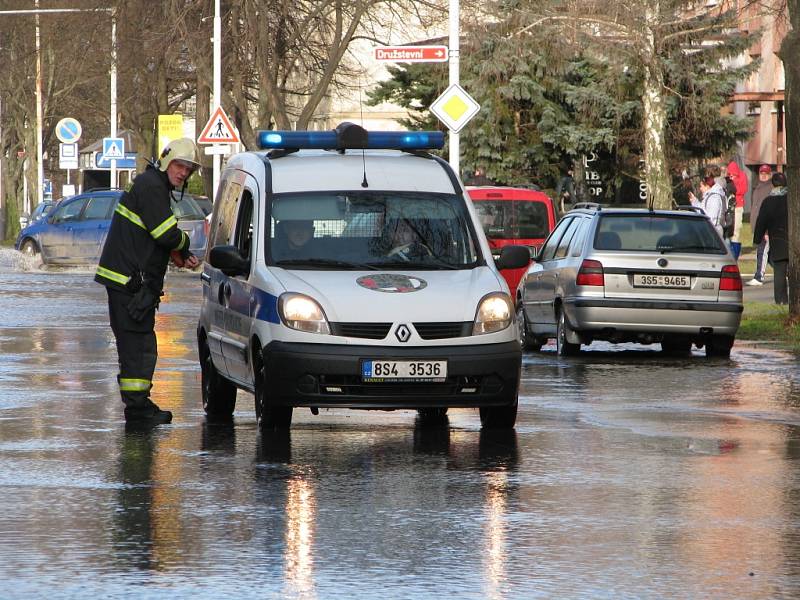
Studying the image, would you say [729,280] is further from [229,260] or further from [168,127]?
[168,127]

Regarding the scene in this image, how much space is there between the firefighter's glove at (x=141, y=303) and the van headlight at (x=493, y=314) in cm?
218

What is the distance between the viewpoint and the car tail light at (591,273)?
18094 mm

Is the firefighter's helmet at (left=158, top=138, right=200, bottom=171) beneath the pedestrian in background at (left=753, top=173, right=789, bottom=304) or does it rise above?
above

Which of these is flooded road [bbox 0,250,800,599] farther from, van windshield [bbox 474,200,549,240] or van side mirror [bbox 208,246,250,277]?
van windshield [bbox 474,200,549,240]

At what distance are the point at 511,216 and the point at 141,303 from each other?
14.2 m

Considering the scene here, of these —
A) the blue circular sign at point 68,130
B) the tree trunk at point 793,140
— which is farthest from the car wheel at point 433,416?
the blue circular sign at point 68,130

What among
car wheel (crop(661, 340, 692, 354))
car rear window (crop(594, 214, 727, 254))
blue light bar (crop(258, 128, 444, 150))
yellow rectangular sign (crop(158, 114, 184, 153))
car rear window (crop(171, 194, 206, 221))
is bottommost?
car wheel (crop(661, 340, 692, 354))

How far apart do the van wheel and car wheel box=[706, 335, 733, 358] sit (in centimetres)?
757

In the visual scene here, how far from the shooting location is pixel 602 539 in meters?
7.93

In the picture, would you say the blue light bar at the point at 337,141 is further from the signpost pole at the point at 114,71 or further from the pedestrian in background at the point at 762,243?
the signpost pole at the point at 114,71

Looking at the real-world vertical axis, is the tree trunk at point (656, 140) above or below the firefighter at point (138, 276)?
above

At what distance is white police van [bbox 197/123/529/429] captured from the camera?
36.7 feet

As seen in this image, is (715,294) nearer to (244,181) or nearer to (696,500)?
(244,181)

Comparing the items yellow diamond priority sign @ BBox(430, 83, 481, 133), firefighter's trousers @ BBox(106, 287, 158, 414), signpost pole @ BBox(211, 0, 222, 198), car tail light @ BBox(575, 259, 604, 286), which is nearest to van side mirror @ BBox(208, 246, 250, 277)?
firefighter's trousers @ BBox(106, 287, 158, 414)
